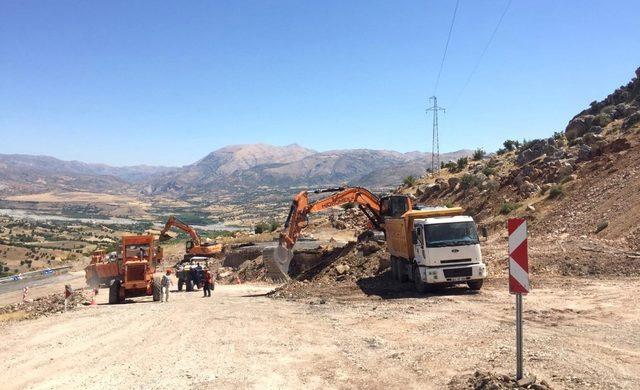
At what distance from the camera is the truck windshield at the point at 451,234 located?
19062 millimetres

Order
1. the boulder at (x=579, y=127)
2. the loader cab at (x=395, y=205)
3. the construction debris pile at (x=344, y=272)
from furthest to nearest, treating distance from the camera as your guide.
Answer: the boulder at (x=579, y=127) < the loader cab at (x=395, y=205) < the construction debris pile at (x=344, y=272)

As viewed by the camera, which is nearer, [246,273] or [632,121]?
[246,273]

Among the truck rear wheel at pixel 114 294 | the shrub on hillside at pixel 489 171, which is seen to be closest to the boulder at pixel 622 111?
the shrub on hillside at pixel 489 171

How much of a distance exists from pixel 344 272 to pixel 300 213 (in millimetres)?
3587

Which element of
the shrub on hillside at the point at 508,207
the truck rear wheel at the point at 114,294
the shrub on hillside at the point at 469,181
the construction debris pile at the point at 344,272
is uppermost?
the shrub on hillside at the point at 469,181

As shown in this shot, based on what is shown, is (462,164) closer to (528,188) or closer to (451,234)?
(528,188)

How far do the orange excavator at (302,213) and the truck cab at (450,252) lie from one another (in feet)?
24.1

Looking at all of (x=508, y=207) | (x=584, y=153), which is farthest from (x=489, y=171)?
(x=508, y=207)

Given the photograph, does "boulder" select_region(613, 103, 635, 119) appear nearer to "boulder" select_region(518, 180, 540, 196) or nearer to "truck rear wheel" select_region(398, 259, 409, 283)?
"boulder" select_region(518, 180, 540, 196)

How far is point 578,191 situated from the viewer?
109ft

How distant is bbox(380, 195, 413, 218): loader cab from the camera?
2639 cm

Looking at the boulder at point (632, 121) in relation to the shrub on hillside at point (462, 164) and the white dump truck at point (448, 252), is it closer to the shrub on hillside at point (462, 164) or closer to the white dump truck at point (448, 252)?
the shrub on hillside at point (462, 164)

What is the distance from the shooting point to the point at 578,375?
873 cm

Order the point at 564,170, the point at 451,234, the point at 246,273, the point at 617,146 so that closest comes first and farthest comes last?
the point at 451,234 < the point at 617,146 < the point at 564,170 < the point at 246,273
